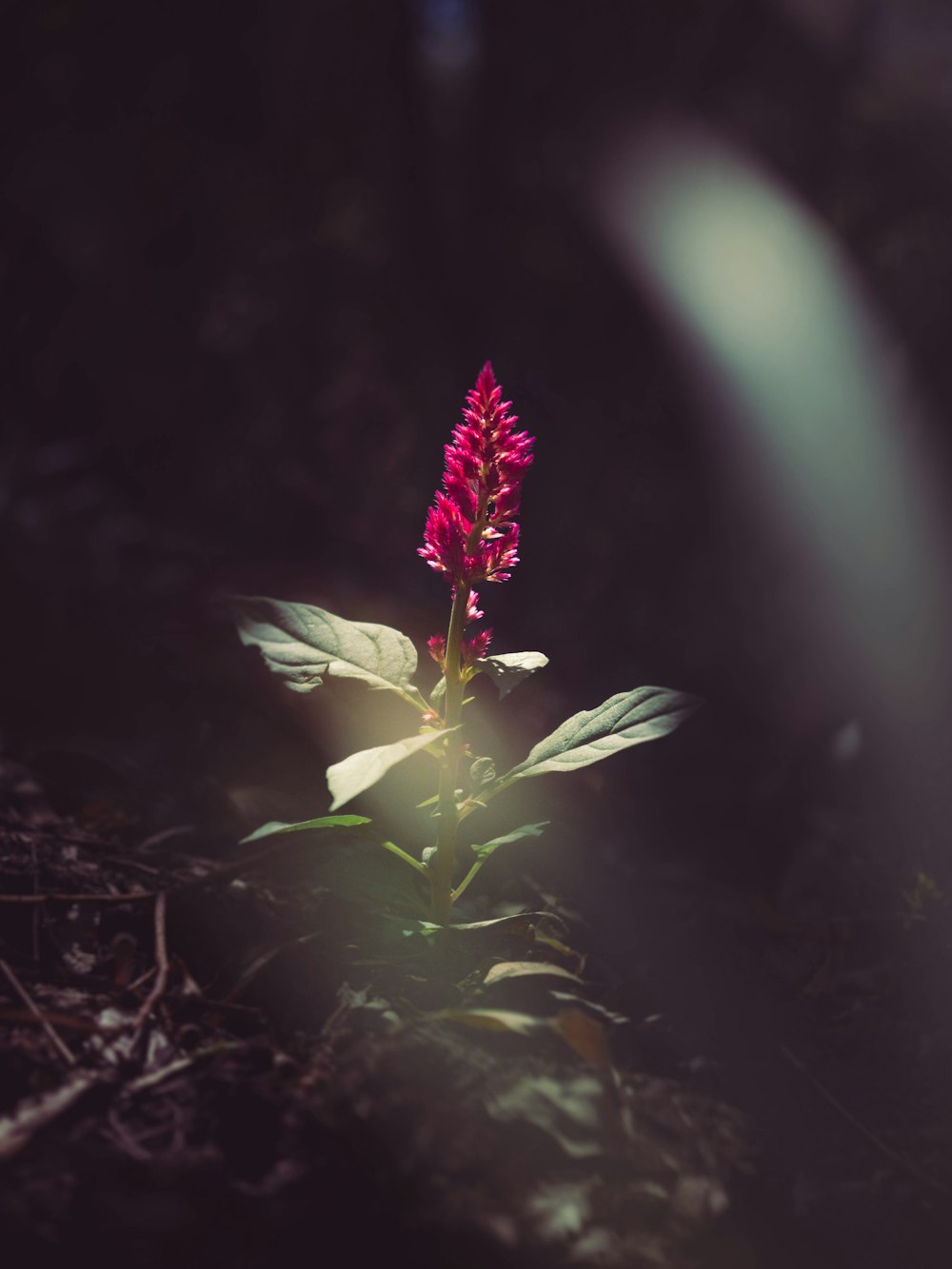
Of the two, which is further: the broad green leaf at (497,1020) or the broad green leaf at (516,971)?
the broad green leaf at (516,971)

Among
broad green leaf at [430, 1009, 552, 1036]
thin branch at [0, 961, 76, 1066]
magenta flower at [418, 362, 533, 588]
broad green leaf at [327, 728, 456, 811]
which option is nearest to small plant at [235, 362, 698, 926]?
magenta flower at [418, 362, 533, 588]

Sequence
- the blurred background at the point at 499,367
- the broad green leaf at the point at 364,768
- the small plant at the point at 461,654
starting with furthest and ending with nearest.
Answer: the blurred background at the point at 499,367 → the small plant at the point at 461,654 → the broad green leaf at the point at 364,768

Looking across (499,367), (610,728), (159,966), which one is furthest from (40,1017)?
(499,367)

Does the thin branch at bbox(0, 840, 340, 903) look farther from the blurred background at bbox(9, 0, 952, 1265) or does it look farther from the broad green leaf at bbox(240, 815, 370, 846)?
the blurred background at bbox(9, 0, 952, 1265)

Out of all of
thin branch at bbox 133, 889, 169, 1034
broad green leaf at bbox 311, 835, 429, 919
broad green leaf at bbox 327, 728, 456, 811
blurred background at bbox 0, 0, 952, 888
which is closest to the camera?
broad green leaf at bbox 327, 728, 456, 811

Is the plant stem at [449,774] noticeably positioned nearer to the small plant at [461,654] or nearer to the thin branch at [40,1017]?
the small plant at [461,654]

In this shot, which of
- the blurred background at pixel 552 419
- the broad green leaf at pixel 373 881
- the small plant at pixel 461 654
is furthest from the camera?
the blurred background at pixel 552 419

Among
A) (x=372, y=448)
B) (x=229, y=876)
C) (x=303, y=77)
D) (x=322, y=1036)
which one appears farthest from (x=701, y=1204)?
(x=303, y=77)

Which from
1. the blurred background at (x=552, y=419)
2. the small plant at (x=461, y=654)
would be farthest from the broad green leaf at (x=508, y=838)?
the blurred background at (x=552, y=419)

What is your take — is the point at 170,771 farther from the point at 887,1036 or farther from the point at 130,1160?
the point at 887,1036
